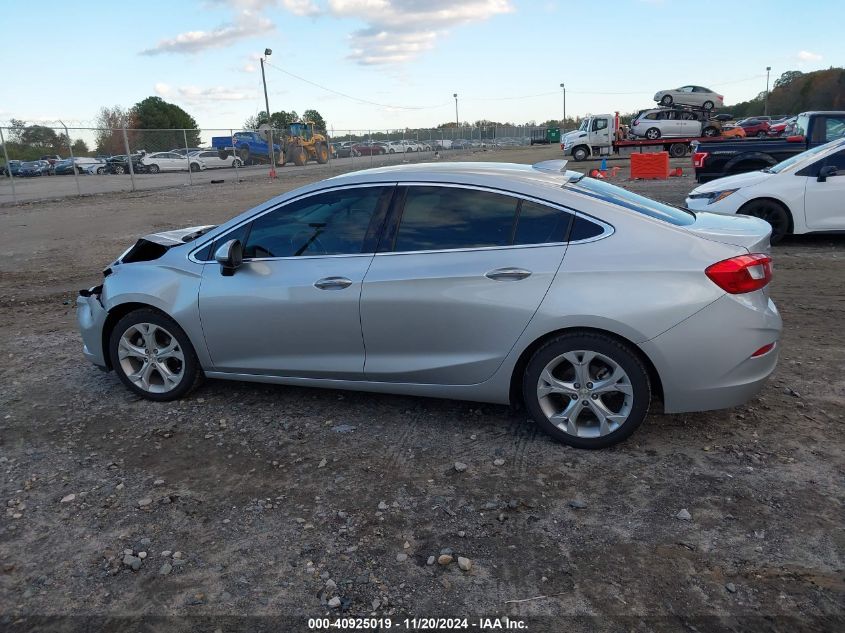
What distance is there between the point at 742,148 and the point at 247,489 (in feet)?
41.5

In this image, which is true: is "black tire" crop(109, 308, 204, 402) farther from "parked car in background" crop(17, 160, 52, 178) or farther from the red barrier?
"parked car in background" crop(17, 160, 52, 178)

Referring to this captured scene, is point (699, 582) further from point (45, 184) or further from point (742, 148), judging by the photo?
point (45, 184)

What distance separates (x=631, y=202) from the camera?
4152 mm

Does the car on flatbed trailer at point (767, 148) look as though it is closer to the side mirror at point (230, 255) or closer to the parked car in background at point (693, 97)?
the side mirror at point (230, 255)

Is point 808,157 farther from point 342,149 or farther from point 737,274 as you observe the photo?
point 342,149

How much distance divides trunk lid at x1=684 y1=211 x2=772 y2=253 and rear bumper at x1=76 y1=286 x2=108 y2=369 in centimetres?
408

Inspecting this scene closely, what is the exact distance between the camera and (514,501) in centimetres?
343

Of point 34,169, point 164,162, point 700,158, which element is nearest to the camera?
point 700,158

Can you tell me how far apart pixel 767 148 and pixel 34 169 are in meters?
30.8

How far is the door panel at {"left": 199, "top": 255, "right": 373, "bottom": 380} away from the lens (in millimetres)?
4193

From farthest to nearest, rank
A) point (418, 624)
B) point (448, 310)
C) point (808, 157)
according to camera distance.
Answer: point (808, 157)
point (448, 310)
point (418, 624)

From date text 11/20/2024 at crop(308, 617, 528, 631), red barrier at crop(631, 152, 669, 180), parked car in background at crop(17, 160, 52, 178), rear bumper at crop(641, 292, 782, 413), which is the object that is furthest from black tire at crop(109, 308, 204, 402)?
parked car in background at crop(17, 160, 52, 178)

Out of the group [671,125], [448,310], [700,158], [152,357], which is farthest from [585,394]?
[671,125]

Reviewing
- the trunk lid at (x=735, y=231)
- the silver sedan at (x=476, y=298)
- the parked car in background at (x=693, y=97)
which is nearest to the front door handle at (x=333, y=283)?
the silver sedan at (x=476, y=298)
